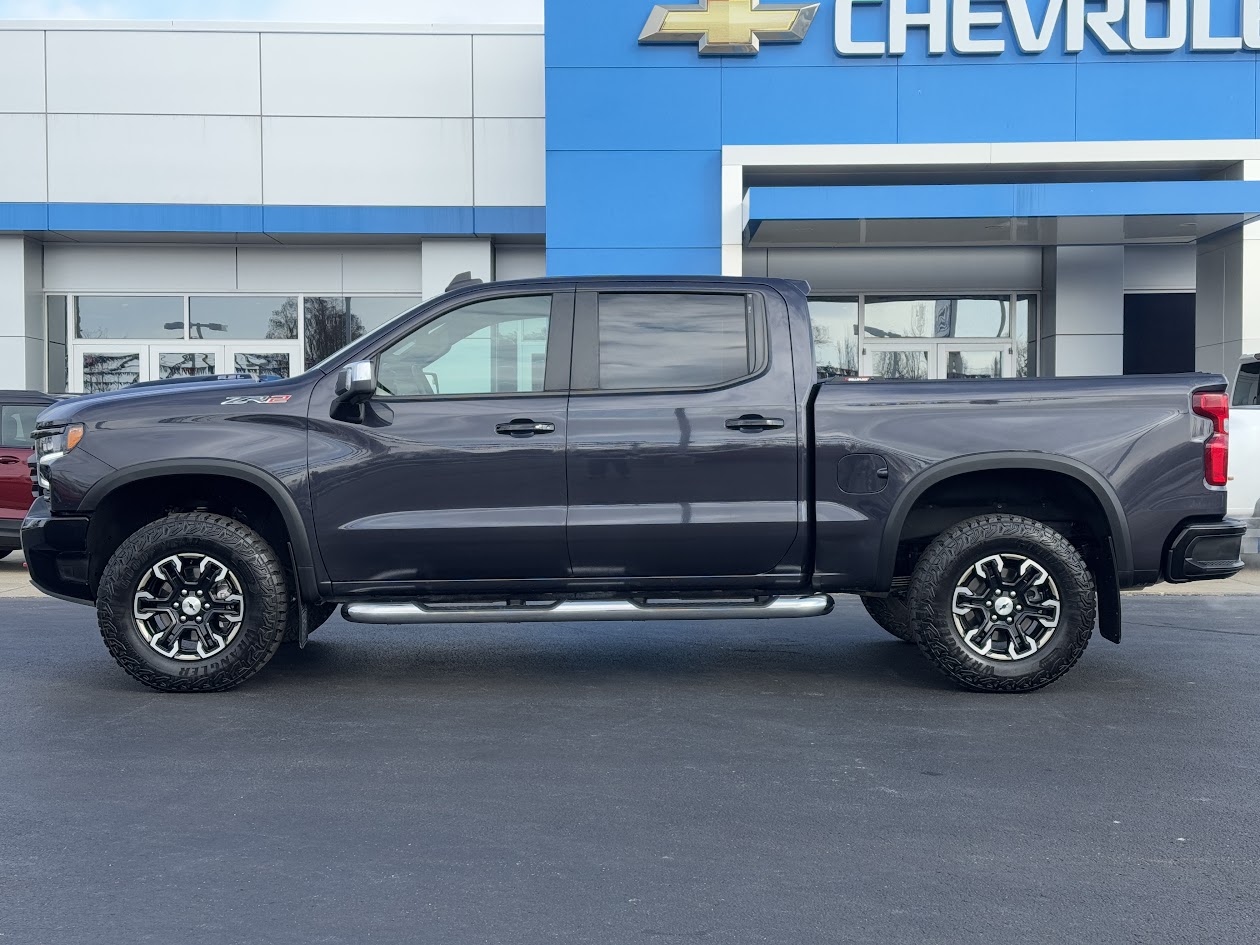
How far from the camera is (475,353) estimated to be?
20.0ft

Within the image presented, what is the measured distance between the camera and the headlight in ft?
19.5

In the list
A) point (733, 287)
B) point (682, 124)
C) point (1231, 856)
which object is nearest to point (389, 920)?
point (1231, 856)

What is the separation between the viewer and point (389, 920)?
333 centimetres

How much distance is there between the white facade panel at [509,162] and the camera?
18953 millimetres

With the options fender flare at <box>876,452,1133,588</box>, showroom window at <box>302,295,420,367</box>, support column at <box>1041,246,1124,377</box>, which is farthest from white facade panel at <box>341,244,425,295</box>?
fender flare at <box>876,452,1133,588</box>

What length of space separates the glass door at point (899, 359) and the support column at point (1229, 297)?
3874 mm

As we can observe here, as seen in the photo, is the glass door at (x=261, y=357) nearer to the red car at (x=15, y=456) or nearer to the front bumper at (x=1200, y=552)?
the red car at (x=15, y=456)

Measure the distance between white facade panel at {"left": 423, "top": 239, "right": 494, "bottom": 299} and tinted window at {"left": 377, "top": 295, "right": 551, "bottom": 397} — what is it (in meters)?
13.6

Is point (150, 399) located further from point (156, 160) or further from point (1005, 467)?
point (156, 160)

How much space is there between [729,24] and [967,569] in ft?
41.0

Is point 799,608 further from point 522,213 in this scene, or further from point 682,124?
point 522,213

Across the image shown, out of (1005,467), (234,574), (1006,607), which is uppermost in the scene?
(1005,467)

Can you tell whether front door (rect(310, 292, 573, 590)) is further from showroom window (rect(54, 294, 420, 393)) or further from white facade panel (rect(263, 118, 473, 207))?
showroom window (rect(54, 294, 420, 393))

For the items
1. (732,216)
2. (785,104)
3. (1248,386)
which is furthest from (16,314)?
(1248,386)
